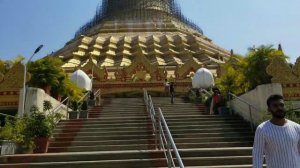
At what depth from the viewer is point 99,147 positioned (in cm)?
1012

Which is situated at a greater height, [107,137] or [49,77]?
[49,77]

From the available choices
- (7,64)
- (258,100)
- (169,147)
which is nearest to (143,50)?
(7,64)

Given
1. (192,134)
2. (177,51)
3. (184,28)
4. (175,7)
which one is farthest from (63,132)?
(175,7)

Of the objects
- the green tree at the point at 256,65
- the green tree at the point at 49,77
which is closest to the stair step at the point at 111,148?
the green tree at the point at 256,65

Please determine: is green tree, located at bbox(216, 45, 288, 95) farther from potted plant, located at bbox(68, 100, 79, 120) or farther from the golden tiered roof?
the golden tiered roof

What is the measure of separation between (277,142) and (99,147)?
684 centimetres

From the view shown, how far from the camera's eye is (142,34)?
4853 centimetres

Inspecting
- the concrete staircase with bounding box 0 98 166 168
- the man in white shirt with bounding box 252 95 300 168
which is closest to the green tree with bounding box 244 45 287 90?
the concrete staircase with bounding box 0 98 166 168

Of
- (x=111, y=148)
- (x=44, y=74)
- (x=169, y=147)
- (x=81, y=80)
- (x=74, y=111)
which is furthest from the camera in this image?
(x=81, y=80)

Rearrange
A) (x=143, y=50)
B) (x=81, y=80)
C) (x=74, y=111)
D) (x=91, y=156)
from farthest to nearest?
1. (x=143, y=50)
2. (x=81, y=80)
3. (x=74, y=111)
4. (x=91, y=156)

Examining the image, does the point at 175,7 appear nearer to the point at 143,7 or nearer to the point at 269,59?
the point at 143,7

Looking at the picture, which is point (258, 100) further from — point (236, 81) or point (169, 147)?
point (169, 147)

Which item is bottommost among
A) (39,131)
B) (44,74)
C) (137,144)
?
(137,144)

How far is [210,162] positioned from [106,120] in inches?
223
